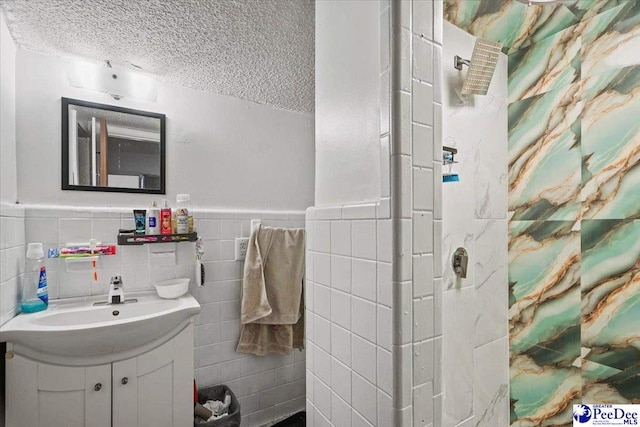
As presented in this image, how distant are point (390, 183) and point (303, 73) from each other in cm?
123

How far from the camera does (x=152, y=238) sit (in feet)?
4.90

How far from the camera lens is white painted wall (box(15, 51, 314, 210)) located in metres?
1.36

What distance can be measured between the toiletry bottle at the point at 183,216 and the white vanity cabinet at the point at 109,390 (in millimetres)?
523

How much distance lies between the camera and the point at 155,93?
5.36 ft

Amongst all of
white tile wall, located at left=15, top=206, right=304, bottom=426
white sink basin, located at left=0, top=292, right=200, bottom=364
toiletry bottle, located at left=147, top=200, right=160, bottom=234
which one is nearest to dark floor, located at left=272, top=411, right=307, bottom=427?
white tile wall, located at left=15, top=206, right=304, bottom=426

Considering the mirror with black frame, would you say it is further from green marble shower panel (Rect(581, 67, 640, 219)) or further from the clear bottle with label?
green marble shower panel (Rect(581, 67, 640, 219))

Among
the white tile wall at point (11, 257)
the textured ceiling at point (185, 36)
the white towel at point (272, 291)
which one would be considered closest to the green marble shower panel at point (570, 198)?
the textured ceiling at point (185, 36)

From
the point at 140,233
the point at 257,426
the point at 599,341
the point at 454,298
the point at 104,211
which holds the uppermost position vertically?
the point at 104,211

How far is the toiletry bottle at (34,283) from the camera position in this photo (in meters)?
1.25

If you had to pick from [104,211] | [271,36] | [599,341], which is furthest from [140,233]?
[599,341]

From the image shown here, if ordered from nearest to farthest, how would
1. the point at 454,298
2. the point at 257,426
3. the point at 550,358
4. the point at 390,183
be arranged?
the point at 390,183 < the point at 454,298 < the point at 550,358 < the point at 257,426

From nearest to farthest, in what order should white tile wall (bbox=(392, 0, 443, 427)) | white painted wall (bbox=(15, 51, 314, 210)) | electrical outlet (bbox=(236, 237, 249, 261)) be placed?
1. white tile wall (bbox=(392, 0, 443, 427))
2. white painted wall (bbox=(15, 51, 314, 210))
3. electrical outlet (bbox=(236, 237, 249, 261))

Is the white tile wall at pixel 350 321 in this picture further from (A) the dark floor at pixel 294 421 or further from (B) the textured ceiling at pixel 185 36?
(A) the dark floor at pixel 294 421

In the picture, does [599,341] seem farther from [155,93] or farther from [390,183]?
[155,93]
